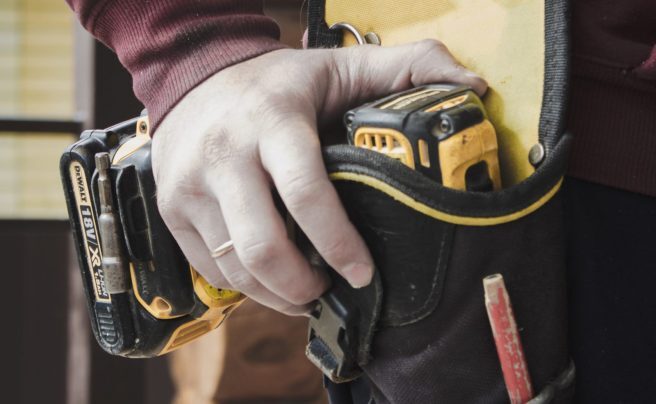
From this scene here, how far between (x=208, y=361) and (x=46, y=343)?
1.00 metres

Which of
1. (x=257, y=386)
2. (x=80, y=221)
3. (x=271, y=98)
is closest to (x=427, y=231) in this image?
(x=271, y=98)

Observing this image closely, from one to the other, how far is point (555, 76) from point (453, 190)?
0.14 m

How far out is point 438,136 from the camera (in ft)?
2.46

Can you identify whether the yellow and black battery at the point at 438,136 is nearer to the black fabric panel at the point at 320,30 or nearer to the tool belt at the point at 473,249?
the tool belt at the point at 473,249

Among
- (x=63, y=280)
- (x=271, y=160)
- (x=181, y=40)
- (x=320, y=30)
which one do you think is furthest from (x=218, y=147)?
(x=63, y=280)

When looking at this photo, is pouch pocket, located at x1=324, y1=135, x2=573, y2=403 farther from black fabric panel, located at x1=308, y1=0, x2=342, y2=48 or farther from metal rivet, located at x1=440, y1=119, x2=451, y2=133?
black fabric panel, located at x1=308, y1=0, x2=342, y2=48

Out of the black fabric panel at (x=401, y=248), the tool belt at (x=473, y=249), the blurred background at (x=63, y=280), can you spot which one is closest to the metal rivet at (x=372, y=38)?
the tool belt at (x=473, y=249)

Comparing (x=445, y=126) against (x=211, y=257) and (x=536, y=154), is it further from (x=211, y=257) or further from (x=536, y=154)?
(x=211, y=257)

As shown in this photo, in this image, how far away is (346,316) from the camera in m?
0.81

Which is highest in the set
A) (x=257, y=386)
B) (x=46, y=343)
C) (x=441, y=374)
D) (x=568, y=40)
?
(x=568, y=40)

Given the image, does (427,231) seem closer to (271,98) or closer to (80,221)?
(271,98)

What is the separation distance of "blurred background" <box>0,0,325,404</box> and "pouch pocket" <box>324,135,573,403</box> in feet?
6.42

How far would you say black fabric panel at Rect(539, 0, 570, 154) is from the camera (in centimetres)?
78

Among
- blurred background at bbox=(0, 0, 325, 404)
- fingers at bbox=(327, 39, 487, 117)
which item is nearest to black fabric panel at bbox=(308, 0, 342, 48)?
fingers at bbox=(327, 39, 487, 117)
